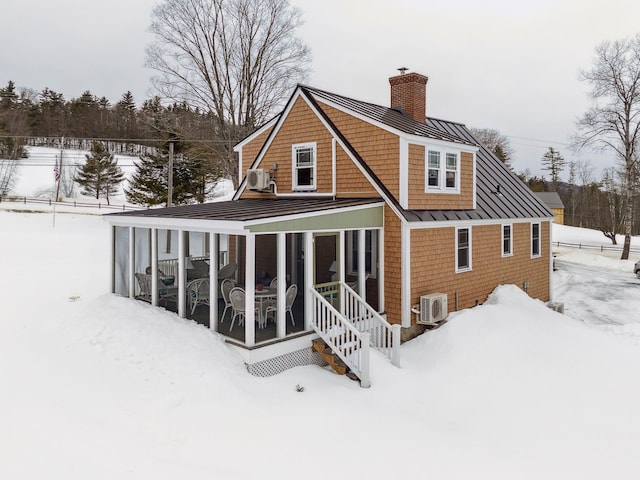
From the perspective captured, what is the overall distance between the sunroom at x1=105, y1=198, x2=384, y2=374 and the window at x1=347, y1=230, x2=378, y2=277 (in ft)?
0.10

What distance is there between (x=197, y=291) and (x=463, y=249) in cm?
772

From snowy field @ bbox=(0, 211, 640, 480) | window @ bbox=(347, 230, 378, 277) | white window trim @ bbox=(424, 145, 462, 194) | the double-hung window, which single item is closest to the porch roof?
window @ bbox=(347, 230, 378, 277)

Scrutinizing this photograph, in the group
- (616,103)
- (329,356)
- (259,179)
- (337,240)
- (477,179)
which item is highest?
(616,103)

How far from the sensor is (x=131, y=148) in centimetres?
7650

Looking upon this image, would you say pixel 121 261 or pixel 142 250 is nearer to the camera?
pixel 142 250

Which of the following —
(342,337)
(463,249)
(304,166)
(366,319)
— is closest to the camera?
(342,337)

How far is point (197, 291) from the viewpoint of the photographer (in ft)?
34.8

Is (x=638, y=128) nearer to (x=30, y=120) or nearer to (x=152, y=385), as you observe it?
(x=152, y=385)

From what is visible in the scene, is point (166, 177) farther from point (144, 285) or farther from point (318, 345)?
point (318, 345)

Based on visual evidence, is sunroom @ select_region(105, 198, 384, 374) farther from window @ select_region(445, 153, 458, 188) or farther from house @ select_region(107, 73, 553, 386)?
window @ select_region(445, 153, 458, 188)

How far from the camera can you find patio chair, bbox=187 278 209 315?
1069cm

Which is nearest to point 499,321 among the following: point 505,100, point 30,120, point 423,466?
point 423,466

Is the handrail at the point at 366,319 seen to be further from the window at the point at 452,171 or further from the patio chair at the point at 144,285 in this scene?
the patio chair at the point at 144,285

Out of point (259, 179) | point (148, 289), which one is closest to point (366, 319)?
point (148, 289)
